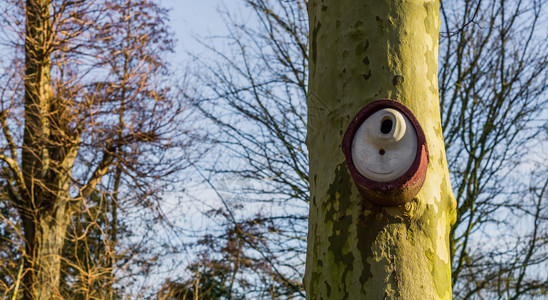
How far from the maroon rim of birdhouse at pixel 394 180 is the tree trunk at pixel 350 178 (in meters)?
0.04

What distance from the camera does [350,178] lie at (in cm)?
159

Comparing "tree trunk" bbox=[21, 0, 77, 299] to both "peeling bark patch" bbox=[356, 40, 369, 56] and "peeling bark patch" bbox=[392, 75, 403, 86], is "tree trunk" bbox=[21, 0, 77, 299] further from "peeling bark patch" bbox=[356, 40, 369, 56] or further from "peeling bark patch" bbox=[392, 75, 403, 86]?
"peeling bark patch" bbox=[392, 75, 403, 86]

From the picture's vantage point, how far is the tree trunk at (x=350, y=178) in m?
1.49

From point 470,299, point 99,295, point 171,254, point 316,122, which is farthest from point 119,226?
point 316,122

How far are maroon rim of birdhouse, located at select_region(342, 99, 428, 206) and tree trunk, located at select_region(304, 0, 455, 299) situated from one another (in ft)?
0.12

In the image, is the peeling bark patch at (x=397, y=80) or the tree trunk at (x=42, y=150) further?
the tree trunk at (x=42, y=150)

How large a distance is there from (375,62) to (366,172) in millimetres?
370

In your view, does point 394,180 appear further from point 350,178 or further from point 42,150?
point 42,150

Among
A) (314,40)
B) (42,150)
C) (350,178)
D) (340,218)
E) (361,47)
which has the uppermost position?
(42,150)

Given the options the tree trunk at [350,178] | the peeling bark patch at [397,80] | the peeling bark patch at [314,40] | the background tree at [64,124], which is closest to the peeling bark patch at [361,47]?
the tree trunk at [350,178]

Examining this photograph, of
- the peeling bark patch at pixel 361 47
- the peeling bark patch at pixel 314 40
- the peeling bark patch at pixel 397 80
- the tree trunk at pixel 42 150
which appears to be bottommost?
the peeling bark patch at pixel 397 80

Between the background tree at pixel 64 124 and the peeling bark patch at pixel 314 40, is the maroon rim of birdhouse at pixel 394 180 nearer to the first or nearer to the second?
the peeling bark patch at pixel 314 40

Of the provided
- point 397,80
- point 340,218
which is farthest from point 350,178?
point 397,80

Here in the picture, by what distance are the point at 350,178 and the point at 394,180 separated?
0.15 metres
